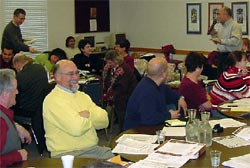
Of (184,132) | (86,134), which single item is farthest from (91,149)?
(184,132)

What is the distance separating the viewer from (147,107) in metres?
4.13

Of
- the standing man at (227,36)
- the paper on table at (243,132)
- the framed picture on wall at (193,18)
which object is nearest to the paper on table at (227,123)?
the paper on table at (243,132)

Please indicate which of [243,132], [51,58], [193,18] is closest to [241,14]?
[193,18]

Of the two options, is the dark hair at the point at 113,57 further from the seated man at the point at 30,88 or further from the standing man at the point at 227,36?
the standing man at the point at 227,36

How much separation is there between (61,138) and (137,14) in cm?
743

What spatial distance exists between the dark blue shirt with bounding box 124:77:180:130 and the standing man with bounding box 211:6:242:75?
3964mm

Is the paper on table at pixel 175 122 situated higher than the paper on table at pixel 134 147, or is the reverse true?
the paper on table at pixel 175 122

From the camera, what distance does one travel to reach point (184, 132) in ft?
12.2

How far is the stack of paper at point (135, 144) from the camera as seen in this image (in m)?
3.25

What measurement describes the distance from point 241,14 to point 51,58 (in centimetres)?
362

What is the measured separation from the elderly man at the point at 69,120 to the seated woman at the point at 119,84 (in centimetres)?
233

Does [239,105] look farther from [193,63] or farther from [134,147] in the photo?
[134,147]

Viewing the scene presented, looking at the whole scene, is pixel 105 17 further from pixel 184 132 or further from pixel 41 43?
pixel 184 132

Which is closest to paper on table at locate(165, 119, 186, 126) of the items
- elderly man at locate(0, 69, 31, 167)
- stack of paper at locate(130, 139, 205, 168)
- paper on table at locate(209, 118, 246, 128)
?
paper on table at locate(209, 118, 246, 128)
